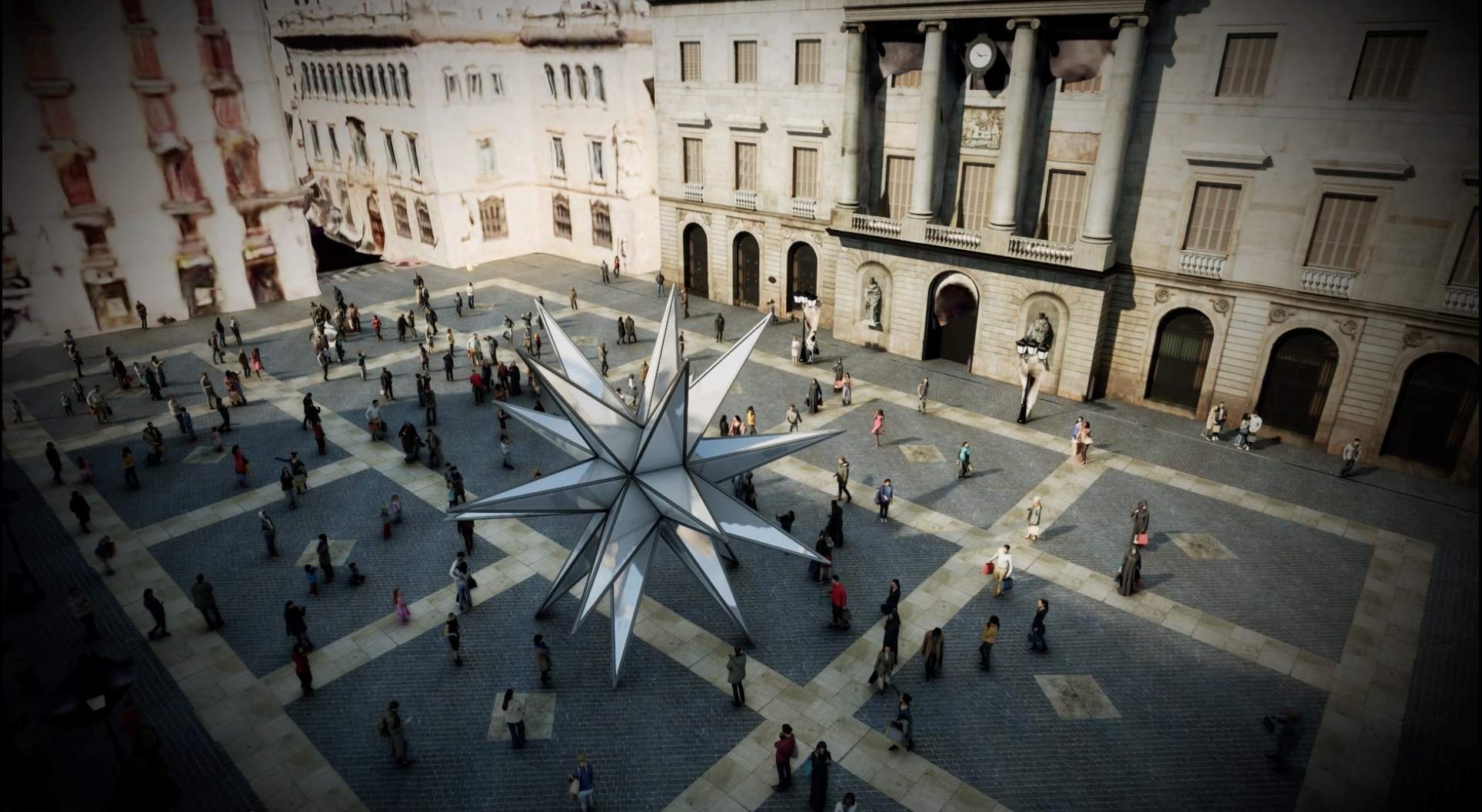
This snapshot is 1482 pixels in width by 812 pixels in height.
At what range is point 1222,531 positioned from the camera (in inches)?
939

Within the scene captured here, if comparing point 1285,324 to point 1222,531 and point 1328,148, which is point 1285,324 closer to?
point 1328,148

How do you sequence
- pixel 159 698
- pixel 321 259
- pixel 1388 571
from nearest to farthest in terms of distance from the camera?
pixel 159 698
pixel 1388 571
pixel 321 259

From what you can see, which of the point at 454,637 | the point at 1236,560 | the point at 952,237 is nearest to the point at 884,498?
the point at 1236,560

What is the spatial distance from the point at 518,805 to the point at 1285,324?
27884mm

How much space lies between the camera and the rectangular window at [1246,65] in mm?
26281

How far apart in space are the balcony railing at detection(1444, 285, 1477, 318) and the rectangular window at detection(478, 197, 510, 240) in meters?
47.6

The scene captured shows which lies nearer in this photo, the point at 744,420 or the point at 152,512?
the point at 152,512

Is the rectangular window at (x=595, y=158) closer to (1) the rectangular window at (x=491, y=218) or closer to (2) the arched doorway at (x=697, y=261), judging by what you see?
(1) the rectangular window at (x=491, y=218)

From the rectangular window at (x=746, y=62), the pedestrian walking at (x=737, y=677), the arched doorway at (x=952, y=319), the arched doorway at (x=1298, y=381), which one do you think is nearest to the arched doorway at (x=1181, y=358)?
the arched doorway at (x=1298, y=381)

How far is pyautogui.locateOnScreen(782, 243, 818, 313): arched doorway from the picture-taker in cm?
4059

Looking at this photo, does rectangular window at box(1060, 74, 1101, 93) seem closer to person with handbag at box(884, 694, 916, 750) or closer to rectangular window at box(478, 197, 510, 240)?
person with handbag at box(884, 694, 916, 750)

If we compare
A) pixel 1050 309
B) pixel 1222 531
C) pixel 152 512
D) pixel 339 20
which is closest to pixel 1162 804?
pixel 1222 531

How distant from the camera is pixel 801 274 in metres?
41.4

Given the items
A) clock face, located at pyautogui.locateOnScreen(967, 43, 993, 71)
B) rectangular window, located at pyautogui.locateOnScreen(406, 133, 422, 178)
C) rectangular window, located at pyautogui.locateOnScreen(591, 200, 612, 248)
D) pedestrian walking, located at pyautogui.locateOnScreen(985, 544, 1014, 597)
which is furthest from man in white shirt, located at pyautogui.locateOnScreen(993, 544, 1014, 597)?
rectangular window, located at pyautogui.locateOnScreen(406, 133, 422, 178)
